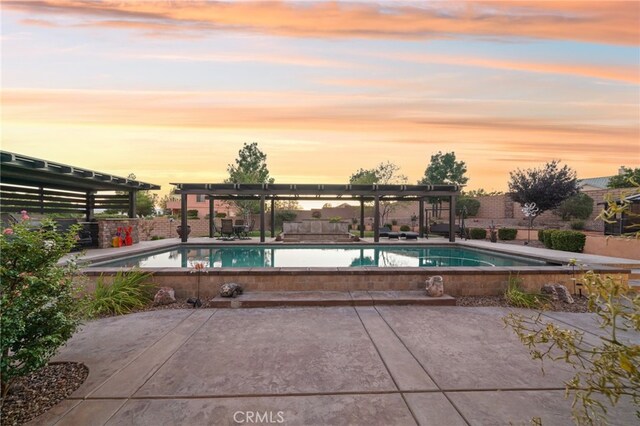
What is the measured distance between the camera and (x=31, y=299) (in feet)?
9.42

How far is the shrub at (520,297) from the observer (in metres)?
5.91

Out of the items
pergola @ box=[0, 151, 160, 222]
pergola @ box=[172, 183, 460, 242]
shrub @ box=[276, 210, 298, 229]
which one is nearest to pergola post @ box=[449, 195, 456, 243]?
pergola @ box=[172, 183, 460, 242]

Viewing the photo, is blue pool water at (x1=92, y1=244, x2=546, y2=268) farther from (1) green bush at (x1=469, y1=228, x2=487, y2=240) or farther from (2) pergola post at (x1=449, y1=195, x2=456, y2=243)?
(1) green bush at (x1=469, y1=228, x2=487, y2=240)

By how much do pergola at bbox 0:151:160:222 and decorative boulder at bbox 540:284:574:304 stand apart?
1400 centimetres

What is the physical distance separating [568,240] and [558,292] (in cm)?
859

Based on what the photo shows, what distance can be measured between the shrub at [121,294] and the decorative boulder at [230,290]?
1509 millimetres

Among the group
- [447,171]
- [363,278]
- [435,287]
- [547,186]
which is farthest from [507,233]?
[447,171]

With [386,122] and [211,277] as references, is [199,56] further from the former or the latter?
[386,122]

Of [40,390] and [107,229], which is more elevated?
[107,229]

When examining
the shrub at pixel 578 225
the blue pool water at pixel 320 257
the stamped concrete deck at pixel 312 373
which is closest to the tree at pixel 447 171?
the shrub at pixel 578 225

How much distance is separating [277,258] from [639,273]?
11.3m

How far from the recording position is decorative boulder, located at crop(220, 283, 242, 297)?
6047 mm

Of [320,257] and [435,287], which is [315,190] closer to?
[320,257]

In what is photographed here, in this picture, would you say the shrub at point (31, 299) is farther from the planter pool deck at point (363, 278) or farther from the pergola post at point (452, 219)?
the pergola post at point (452, 219)
